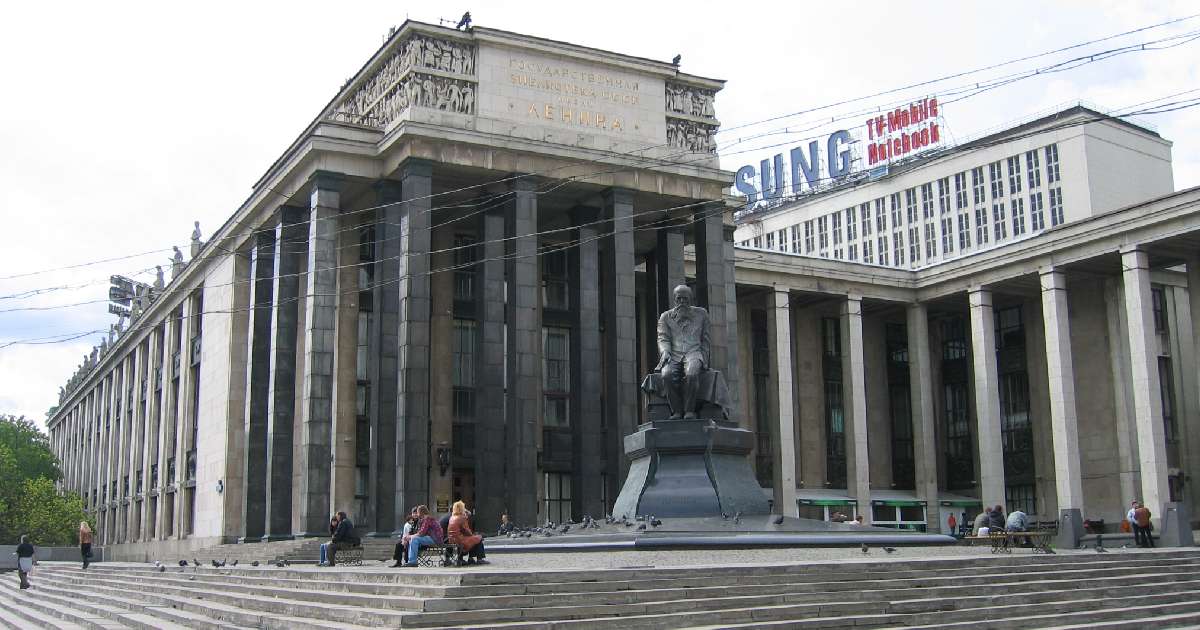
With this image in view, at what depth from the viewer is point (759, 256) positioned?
54312mm

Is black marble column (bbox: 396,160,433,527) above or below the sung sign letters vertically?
below

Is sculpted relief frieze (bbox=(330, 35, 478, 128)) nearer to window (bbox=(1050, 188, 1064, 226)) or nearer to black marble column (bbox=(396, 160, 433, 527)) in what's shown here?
black marble column (bbox=(396, 160, 433, 527))

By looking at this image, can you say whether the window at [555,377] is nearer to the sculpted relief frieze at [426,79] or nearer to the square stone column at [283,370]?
the square stone column at [283,370]

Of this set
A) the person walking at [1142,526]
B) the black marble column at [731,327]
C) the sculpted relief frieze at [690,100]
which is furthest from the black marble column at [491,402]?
the person walking at [1142,526]

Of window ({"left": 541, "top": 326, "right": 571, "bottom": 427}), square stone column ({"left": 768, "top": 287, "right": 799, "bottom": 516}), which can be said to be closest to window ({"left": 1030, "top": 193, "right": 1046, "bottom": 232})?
square stone column ({"left": 768, "top": 287, "right": 799, "bottom": 516})

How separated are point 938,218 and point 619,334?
51716 millimetres

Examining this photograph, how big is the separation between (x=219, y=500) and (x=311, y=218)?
13231 mm

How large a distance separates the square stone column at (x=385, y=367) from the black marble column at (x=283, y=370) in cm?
316

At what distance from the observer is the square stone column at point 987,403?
52.1 meters

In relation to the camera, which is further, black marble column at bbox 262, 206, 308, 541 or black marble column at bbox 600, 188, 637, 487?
black marble column at bbox 600, 188, 637, 487

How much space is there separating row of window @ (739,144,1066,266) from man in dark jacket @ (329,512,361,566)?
63.4 meters

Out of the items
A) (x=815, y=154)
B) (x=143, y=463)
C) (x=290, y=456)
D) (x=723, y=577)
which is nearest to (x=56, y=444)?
(x=143, y=463)

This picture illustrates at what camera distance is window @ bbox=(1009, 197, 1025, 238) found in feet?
267

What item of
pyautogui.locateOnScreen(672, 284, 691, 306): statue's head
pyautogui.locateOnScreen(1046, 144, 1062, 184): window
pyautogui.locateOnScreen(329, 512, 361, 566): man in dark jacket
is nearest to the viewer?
pyautogui.locateOnScreen(672, 284, 691, 306): statue's head
